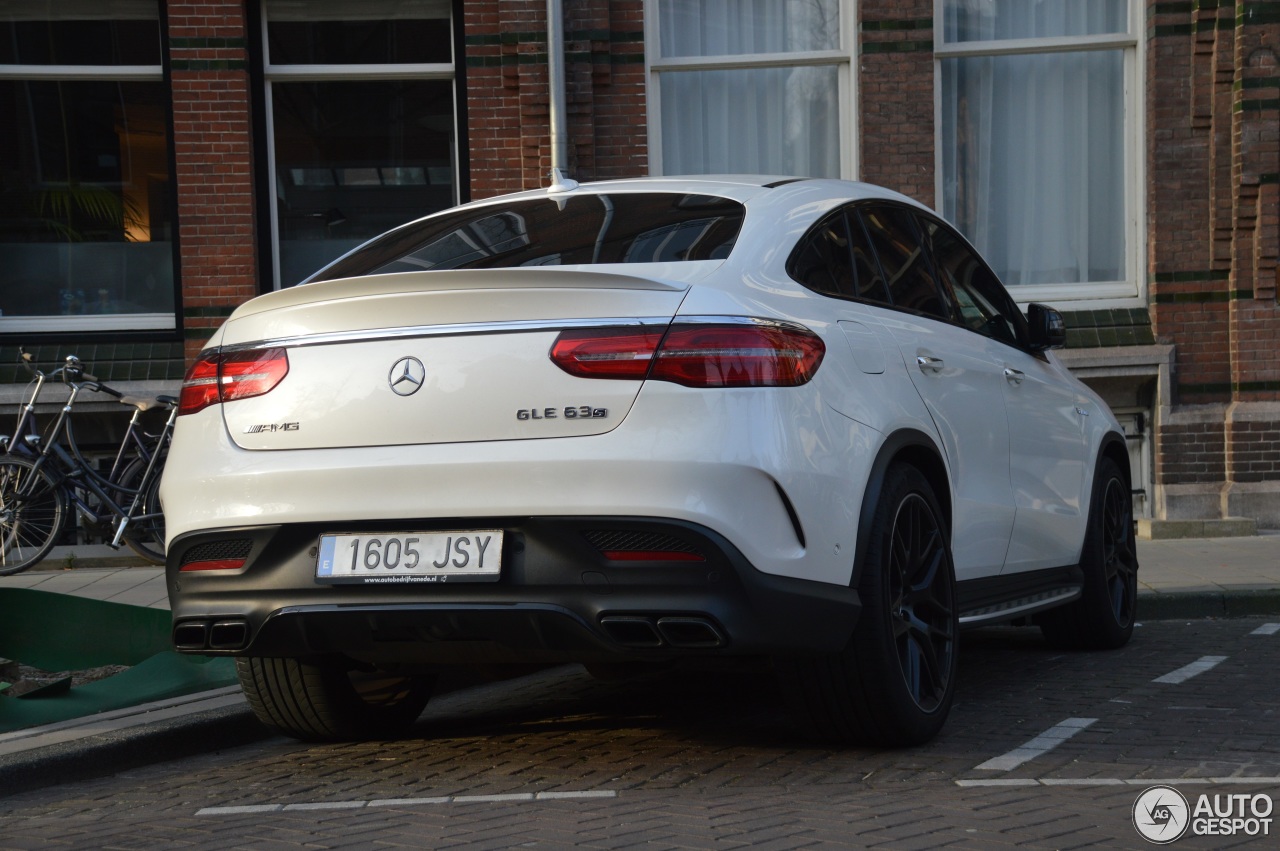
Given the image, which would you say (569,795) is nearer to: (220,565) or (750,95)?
(220,565)

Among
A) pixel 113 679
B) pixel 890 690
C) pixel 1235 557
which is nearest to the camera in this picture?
pixel 890 690

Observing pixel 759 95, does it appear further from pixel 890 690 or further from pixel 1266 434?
pixel 890 690

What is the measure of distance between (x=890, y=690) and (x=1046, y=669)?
2.16 meters

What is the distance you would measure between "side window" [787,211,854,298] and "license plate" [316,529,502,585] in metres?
1.21

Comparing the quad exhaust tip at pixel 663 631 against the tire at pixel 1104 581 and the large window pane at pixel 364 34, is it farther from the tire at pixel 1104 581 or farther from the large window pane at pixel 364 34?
the large window pane at pixel 364 34

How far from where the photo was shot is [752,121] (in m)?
12.6

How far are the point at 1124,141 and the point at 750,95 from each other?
2.92 metres

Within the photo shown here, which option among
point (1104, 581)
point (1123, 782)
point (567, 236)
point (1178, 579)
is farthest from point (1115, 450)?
point (567, 236)

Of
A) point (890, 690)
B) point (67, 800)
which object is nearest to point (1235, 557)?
point (890, 690)

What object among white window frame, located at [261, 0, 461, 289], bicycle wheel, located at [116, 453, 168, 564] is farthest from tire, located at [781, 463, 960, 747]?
white window frame, located at [261, 0, 461, 289]

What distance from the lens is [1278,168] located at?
38.3ft

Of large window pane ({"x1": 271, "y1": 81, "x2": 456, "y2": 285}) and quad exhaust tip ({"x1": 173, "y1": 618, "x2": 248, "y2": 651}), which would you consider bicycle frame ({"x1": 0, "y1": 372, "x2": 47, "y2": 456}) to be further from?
quad exhaust tip ({"x1": 173, "y1": 618, "x2": 248, "y2": 651})

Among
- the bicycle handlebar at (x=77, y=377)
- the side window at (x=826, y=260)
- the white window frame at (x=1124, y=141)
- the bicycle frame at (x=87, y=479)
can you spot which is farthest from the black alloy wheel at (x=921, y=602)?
the white window frame at (x=1124, y=141)

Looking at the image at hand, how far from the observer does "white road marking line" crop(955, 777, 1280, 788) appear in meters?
4.18
